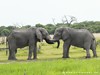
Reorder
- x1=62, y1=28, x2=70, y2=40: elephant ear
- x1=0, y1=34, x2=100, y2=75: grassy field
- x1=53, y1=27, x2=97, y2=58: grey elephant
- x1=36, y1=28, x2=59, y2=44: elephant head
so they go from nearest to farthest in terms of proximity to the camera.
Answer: x1=0, y1=34, x2=100, y2=75: grassy field < x1=36, y1=28, x2=59, y2=44: elephant head < x1=53, y1=27, x2=97, y2=58: grey elephant < x1=62, y1=28, x2=70, y2=40: elephant ear

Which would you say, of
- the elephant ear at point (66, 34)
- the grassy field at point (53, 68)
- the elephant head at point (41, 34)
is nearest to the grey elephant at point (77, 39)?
the elephant ear at point (66, 34)

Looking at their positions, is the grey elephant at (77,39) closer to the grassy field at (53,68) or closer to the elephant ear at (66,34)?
the elephant ear at (66,34)

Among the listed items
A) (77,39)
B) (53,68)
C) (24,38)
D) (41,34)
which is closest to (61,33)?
(77,39)

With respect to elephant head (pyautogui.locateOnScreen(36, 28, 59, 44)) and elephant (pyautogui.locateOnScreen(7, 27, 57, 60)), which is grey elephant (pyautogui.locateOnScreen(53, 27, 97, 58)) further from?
elephant (pyautogui.locateOnScreen(7, 27, 57, 60))

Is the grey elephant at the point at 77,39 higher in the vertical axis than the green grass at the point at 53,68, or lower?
higher

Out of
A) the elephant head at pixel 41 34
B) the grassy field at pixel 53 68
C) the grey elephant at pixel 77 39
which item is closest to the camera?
the grassy field at pixel 53 68

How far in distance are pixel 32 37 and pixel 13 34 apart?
3.67ft

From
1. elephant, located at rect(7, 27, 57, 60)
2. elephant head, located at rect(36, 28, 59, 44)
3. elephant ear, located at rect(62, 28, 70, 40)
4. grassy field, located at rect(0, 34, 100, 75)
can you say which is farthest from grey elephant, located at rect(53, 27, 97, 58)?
grassy field, located at rect(0, 34, 100, 75)

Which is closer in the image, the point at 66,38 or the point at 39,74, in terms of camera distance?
the point at 39,74

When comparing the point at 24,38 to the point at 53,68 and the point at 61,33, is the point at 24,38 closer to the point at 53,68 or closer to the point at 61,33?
the point at 61,33

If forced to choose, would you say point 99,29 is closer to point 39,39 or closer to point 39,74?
point 39,39

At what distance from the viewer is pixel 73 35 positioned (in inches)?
849

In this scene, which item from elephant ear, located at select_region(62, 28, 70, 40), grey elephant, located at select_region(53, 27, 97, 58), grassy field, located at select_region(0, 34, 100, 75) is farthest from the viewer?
elephant ear, located at select_region(62, 28, 70, 40)

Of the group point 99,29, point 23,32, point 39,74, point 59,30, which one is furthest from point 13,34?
point 99,29
